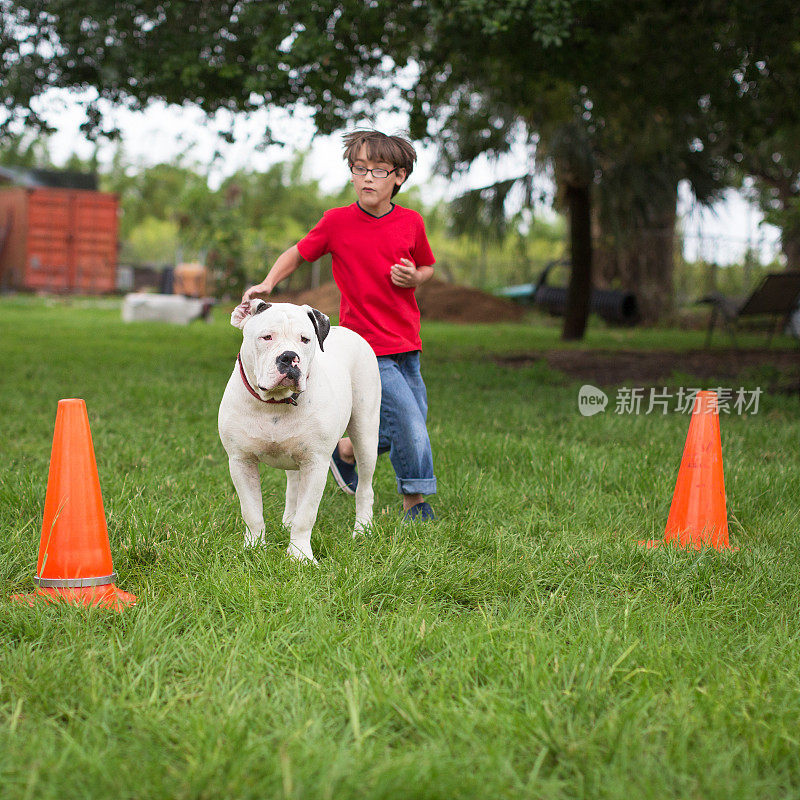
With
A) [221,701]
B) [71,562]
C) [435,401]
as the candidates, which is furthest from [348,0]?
[221,701]

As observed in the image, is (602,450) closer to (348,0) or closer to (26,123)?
(348,0)

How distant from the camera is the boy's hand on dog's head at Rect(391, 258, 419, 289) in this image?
3.36 meters

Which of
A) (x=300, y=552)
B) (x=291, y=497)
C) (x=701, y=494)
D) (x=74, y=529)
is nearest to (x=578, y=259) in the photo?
(x=701, y=494)

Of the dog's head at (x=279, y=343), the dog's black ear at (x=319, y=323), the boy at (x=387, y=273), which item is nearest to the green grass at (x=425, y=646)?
the boy at (x=387, y=273)

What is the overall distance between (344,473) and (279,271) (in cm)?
111

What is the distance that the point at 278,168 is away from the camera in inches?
1997

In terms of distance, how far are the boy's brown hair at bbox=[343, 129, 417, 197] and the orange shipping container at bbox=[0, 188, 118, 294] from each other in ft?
94.4

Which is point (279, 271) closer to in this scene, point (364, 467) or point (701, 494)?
point (364, 467)

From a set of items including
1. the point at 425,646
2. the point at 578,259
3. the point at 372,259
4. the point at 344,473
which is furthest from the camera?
the point at 578,259

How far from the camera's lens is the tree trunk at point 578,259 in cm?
1254

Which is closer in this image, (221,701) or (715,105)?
(221,701)

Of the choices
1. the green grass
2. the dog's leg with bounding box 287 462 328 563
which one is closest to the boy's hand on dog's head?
the dog's leg with bounding box 287 462 328 563

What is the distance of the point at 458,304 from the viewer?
2145cm

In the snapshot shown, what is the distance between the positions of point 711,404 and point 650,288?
16.9 m
